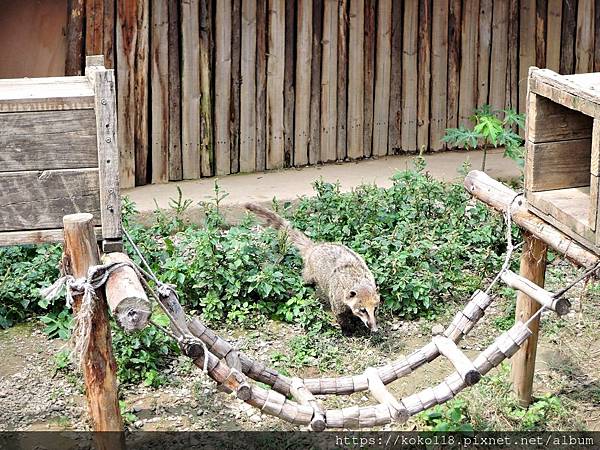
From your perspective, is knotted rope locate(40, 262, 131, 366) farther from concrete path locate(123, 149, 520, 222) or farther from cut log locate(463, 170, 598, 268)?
concrete path locate(123, 149, 520, 222)

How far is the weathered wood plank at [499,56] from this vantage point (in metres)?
9.98

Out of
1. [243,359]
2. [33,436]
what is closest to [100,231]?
[243,359]

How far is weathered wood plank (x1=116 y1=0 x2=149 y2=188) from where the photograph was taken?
28.8 feet

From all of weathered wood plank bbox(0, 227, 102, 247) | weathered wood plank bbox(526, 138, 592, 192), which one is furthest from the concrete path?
weathered wood plank bbox(0, 227, 102, 247)

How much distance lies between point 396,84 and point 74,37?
3.04 metres

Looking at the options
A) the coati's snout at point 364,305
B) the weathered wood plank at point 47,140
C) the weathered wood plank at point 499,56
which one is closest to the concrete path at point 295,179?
the weathered wood plank at point 499,56

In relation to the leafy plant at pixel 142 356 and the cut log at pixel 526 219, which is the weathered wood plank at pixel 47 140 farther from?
the cut log at pixel 526 219

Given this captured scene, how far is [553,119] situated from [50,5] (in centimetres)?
500

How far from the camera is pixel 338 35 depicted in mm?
9508

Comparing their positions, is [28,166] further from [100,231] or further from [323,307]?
[323,307]

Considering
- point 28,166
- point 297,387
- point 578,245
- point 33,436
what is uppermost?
point 28,166

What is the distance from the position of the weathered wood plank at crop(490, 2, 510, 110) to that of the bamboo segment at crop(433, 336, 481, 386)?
202 inches

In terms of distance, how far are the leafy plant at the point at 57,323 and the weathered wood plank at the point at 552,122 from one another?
3.26m

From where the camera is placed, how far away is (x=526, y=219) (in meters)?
5.49
